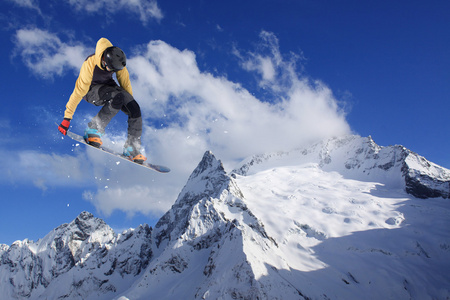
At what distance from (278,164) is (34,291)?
15514cm

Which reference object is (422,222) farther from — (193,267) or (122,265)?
(122,265)

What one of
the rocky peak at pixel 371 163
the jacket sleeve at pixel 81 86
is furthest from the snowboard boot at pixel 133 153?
the rocky peak at pixel 371 163

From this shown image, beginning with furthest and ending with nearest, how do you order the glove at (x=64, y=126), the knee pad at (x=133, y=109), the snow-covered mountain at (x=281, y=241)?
the snow-covered mountain at (x=281, y=241)
the knee pad at (x=133, y=109)
the glove at (x=64, y=126)

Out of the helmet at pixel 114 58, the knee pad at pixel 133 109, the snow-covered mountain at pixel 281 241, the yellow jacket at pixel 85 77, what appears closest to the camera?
the helmet at pixel 114 58

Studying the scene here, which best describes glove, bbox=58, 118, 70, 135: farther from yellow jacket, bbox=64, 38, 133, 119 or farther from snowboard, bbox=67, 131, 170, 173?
snowboard, bbox=67, 131, 170, 173

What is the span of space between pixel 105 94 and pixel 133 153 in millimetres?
2209

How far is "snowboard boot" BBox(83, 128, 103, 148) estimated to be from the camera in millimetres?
7598

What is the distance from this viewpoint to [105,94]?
7.02 m

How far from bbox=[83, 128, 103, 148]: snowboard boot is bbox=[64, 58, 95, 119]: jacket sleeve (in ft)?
2.38

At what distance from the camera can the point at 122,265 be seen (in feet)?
339

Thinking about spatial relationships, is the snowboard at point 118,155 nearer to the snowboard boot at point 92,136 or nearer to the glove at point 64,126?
the snowboard boot at point 92,136

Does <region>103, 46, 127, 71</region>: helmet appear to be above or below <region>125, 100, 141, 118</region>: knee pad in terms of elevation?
above

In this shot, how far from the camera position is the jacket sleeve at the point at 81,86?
6.47 m

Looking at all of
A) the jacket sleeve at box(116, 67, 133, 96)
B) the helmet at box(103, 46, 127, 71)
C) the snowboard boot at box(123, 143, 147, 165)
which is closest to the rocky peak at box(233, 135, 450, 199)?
the snowboard boot at box(123, 143, 147, 165)
